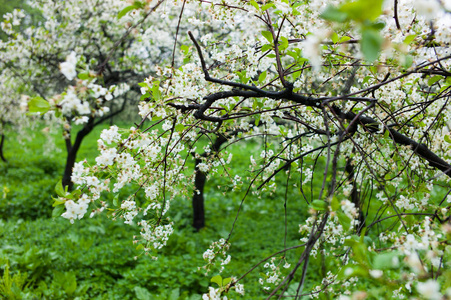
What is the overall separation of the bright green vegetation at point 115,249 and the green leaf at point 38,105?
280 centimetres

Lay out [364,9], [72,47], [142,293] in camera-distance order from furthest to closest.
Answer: [72,47] < [142,293] < [364,9]

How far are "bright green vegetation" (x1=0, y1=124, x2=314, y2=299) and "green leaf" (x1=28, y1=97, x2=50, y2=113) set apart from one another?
2805 millimetres

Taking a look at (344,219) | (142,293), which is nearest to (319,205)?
(344,219)

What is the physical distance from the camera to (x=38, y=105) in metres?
1.06

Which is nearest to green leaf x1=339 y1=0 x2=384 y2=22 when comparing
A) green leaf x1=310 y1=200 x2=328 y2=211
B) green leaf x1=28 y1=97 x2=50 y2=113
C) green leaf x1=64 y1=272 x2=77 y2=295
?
green leaf x1=310 y1=200 x2=328 y2=211

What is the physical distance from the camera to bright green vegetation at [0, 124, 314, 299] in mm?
4145

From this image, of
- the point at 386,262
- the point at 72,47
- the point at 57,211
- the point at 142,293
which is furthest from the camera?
the point at 72,47

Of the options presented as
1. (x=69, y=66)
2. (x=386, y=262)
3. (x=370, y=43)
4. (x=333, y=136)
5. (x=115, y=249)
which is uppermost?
(x=115, y=249)

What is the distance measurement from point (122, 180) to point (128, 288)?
3.14 metres

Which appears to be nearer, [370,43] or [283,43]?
[370,43]

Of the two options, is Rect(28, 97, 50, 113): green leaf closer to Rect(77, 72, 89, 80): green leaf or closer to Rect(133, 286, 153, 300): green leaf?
Rect(77, 72, 89, 80): green leaf

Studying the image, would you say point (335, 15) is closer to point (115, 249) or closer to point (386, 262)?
point (386, 262)

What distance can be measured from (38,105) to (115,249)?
4525 millimetres

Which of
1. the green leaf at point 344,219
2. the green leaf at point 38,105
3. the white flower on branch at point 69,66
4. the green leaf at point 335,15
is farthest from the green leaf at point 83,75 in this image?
the green leaf at point 344,219
